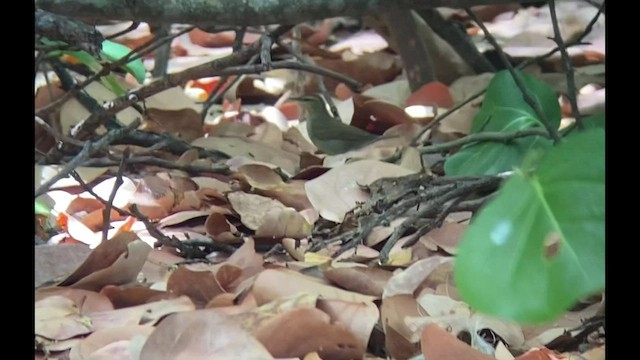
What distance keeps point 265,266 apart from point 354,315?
0.22 metres

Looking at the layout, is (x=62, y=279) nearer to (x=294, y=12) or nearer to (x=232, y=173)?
(x=294, y=12)

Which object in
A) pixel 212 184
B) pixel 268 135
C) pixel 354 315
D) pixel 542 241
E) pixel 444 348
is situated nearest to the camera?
pixel 542 241

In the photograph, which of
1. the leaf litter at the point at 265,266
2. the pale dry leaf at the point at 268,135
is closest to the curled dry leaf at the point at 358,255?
the leaf litter at the point at 265,266

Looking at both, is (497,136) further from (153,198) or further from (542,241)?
(542,241)

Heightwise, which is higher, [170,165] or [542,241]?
[542,241]

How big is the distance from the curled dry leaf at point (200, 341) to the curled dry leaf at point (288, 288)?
13 centimetres

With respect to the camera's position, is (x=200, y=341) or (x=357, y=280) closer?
(x=200, y=341)

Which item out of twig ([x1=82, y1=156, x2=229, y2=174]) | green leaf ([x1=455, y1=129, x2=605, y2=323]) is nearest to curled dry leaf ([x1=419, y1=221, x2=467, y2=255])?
twig ([x1=82, y1=156, x2=229, y2=174])

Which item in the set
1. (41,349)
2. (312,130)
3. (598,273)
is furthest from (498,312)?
(312,130)

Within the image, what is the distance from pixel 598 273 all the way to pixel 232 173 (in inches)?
46.0

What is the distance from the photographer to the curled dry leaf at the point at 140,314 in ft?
3.25

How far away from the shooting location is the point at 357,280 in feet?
3.60

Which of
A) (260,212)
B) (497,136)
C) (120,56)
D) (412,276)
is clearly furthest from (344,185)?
(120,56)

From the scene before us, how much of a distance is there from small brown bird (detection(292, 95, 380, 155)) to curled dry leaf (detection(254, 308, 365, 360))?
89 centimetres
